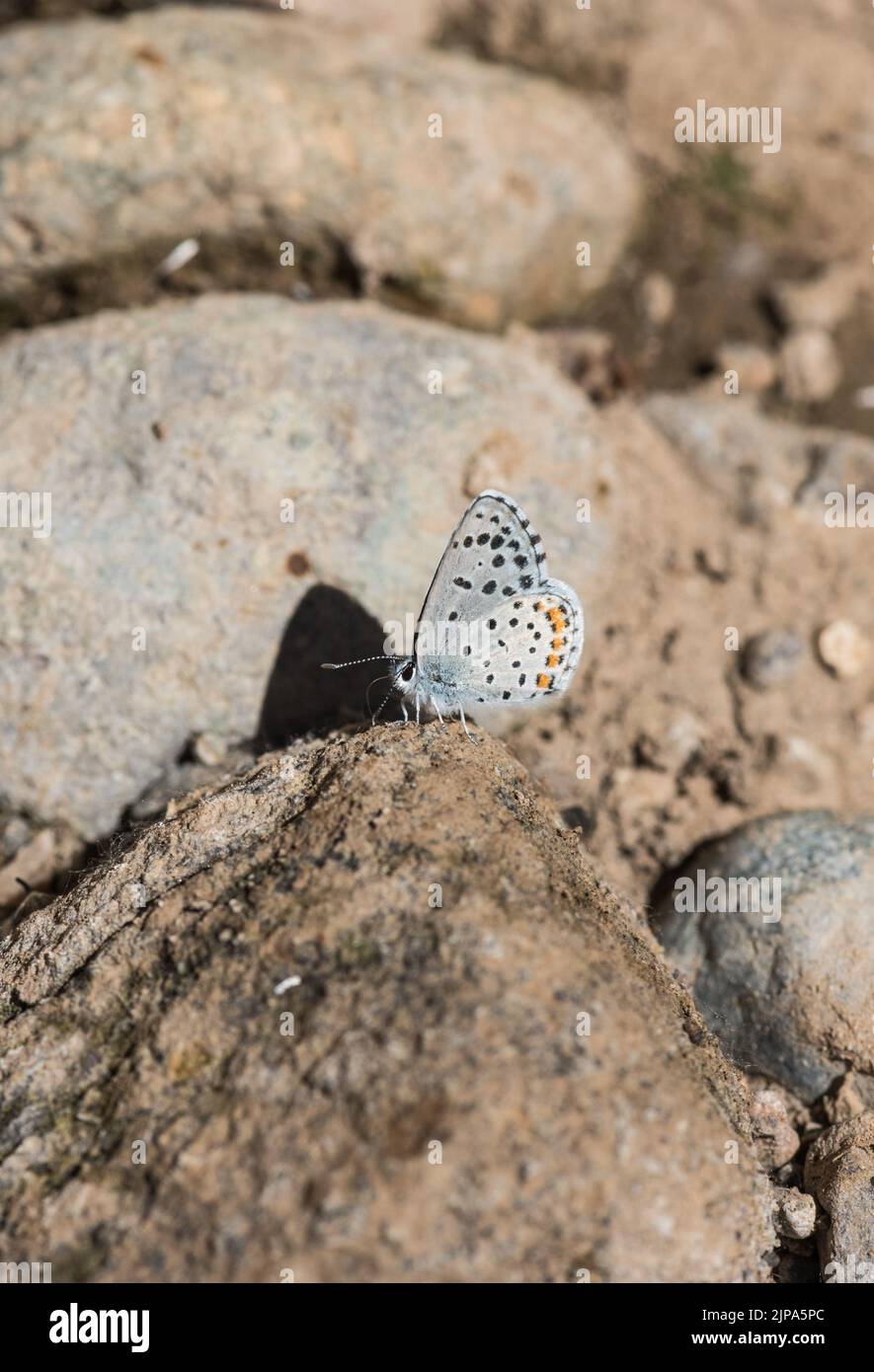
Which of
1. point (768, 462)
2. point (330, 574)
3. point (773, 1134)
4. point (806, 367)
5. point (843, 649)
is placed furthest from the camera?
point (806, 367)

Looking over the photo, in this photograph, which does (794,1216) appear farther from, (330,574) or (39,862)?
(39,862)

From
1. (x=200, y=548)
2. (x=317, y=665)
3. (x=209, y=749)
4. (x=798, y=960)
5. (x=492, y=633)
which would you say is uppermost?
(x=200, y=548)

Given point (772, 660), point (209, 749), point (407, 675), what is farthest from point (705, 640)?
point (209, 749)

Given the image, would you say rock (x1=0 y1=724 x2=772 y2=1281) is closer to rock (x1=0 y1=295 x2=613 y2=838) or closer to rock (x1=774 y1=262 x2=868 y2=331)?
rock (x1=0 y1=295 x2=613 y2=838)

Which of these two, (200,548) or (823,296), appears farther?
(823,296)

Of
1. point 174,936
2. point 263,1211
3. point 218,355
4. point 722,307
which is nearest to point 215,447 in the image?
point 218,355
